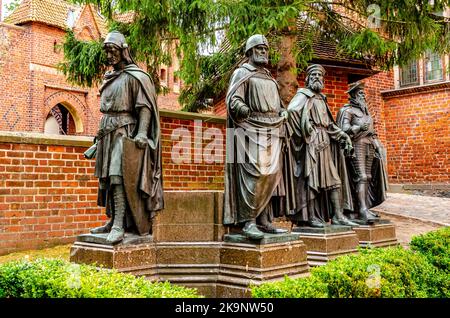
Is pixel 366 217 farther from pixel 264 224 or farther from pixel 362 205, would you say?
pixel 264 224

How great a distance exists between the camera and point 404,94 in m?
19.3

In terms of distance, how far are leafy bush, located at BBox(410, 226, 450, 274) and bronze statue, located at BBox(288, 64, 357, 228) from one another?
1075mm

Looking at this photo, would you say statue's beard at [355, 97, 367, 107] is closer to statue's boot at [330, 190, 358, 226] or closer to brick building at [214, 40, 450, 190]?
statue's boot at [330, 190, 358, 226]

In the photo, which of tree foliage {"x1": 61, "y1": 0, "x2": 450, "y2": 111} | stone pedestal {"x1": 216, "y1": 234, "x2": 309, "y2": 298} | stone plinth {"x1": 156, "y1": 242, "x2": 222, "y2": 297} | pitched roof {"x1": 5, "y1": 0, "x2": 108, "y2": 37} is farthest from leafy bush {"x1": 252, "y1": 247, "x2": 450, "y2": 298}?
pitched roof {"x1": 5, "y1": 0, "x2": 108, "y2": 37}

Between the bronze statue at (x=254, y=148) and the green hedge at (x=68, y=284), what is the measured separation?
153cm

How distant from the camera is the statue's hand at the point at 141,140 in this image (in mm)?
5043

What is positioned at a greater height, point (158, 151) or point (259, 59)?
point (259, 59)

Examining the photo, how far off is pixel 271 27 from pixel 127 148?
528cm

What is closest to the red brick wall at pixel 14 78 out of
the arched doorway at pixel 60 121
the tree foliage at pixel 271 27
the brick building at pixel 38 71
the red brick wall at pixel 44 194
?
the brick building at pixel 38 71

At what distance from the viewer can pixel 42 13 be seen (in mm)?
23078

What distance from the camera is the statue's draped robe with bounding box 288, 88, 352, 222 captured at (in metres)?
6.60

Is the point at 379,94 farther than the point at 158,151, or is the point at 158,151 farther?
the point at 379,94

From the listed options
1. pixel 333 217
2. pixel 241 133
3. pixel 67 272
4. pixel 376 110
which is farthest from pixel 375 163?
pixel 376 110

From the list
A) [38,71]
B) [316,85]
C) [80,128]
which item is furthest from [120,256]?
[80,128]
